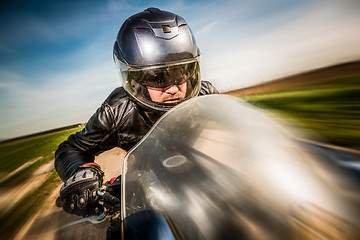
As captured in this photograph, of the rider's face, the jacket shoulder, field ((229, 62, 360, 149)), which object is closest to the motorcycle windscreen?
field ((229, 62, 360, 149))

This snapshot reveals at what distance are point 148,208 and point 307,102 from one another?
662 centimetres

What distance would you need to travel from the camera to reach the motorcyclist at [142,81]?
1.74 metres

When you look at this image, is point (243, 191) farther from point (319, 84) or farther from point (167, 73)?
point (319, 84)

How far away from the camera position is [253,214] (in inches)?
17.2

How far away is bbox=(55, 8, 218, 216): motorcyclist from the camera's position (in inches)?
68.4

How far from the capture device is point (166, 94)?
1.79m

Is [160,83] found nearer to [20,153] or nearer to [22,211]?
[22,211]

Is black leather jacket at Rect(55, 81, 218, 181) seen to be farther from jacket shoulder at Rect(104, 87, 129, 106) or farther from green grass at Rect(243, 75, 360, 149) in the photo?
green grass at Rect(243, 75, 360, 149)

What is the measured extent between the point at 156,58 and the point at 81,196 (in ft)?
4.58

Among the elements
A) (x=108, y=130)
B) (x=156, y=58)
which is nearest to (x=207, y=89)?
(x=156, y=58)

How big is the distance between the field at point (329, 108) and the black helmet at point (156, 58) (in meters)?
1.10

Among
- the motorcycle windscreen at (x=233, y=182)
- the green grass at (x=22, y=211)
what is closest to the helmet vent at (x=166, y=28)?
the motorcycle windscreen at (x=233, y=182)

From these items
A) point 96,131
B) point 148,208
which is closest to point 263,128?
point 148,208

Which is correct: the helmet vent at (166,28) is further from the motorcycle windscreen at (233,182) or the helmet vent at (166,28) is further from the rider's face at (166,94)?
the motorcycle windscreen at (233,182)
